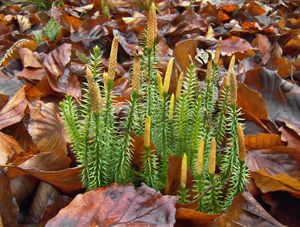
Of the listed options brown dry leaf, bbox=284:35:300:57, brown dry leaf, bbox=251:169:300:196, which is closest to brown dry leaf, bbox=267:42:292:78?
brown dry leaf, bbox=284:35:300:57

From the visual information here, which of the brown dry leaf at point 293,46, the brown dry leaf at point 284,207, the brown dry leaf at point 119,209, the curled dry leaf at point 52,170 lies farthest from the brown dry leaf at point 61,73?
the brown dry leaf at point 293,46

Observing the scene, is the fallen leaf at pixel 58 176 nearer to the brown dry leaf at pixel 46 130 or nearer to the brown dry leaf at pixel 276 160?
the brown dry leaf at pixel 46 130

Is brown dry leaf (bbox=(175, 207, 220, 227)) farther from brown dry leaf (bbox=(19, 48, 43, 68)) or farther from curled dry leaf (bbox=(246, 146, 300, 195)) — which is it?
brown dry leaf (bbox=(19, 48, 43, 68))

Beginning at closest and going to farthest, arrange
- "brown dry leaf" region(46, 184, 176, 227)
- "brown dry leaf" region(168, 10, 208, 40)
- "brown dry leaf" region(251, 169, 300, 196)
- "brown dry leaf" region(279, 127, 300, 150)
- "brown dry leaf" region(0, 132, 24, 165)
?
"brown dry leaf" region(46, 184, 176, 227)
"brown dry leaf" region(251, 169, 300, 196)
"brown dry leaf" region(0, 132, 24, 165)
"brown dry leaf" region(279, 127, 300, 150)
"brown dry leaf" region(168, 10, 208, 40)

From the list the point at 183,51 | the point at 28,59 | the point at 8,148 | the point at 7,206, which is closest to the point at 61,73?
the point at 28,59

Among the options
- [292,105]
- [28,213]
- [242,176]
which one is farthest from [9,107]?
[292,105]

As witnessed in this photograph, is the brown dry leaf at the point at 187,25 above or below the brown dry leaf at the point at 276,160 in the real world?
below
